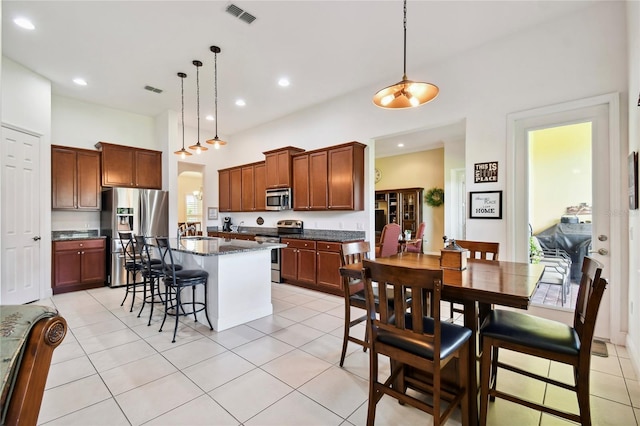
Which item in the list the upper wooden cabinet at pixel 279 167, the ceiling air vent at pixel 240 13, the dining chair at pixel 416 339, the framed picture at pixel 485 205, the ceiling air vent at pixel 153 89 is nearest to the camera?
the dining chair at pixel 416 339

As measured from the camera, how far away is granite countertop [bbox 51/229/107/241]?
16.4 ft

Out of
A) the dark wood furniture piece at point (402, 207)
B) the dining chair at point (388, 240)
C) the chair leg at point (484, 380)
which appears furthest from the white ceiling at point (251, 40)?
the dark wood furniture piece at point (402, 207)

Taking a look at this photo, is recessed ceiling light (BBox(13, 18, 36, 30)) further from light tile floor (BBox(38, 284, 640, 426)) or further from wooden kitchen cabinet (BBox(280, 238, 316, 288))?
wooden kitchen cabinet (BBox(280, 238, 316, 288))

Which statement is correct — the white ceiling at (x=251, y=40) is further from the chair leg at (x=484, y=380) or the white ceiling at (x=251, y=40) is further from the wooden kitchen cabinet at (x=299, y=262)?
the chair leg at (x=484, y=380)

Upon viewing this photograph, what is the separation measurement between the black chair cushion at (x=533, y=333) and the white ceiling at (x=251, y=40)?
117 inches

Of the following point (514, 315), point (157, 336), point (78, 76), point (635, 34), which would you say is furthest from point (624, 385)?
point (78, 76)

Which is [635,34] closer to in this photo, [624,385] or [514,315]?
[514,315]

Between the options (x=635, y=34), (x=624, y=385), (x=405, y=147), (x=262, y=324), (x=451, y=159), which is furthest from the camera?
(x=405, y=147)

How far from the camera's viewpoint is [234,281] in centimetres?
338

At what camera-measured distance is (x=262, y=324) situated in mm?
Answer: 3404

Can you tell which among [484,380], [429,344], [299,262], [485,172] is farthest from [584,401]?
[299,262]

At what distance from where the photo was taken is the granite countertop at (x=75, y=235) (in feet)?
16.4

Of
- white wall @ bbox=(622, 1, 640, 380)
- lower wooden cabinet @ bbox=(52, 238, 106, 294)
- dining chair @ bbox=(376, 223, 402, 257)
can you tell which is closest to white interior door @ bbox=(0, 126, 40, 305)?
lower wooden cabinet @ bbox=(52, 238, 106, 294)

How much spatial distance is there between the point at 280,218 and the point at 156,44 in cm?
367
